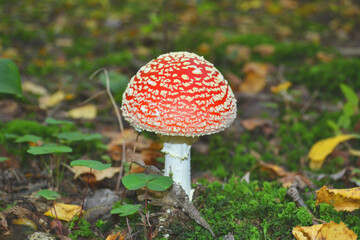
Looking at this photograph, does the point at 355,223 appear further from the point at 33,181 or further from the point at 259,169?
the point at 33,181

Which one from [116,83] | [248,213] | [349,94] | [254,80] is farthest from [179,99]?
[254,80]

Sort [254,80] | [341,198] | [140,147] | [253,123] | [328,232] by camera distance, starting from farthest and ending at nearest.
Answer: [254,80] < [253,123] < [140,147] < [341,198] < [328,232]

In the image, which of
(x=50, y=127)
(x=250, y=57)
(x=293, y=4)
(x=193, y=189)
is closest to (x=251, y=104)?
(x=250, y=57)

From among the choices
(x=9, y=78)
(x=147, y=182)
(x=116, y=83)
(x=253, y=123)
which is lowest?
(x=253, y=123)

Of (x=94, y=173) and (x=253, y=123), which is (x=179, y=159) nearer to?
(x=94, y=173)

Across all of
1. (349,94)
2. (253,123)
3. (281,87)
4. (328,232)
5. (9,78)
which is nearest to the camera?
(328,232)

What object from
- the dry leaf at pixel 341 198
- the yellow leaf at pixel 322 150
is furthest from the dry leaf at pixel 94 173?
the yellow leaf at pixel 322 150

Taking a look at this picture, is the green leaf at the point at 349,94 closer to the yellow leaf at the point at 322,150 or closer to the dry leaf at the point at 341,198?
the yellow leaf at the point at 322,150
